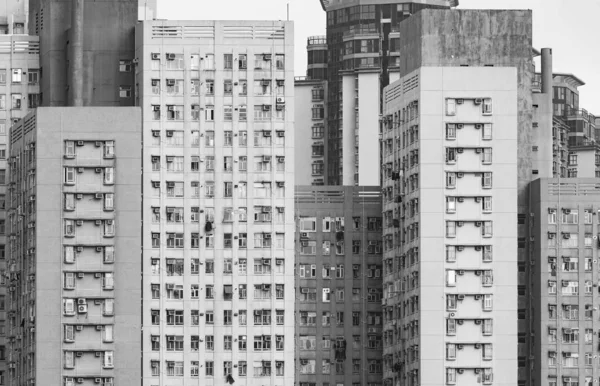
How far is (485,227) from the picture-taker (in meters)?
188

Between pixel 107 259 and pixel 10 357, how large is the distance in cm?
1733

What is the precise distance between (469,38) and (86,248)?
4027cm

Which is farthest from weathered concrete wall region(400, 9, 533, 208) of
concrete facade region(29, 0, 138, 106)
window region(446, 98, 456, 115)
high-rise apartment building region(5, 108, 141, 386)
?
high-rise apartment building region(5, 108, 141, 386)

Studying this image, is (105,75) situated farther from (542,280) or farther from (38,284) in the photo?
(542,280)

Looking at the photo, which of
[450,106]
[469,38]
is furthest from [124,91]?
[469,38]

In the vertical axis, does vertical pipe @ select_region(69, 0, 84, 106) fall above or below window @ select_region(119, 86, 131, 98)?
above

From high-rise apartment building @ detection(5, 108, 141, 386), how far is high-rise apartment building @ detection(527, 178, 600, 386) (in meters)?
38.5

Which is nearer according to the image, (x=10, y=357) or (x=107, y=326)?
(x=107, y=326)

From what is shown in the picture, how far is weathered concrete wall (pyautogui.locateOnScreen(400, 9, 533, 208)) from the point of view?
195 m

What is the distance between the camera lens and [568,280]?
198m

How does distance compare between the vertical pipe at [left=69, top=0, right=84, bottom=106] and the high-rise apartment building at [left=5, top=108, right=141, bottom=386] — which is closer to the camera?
the high-rise apartment building at [left=5, top=108, right=141, bottom=386]

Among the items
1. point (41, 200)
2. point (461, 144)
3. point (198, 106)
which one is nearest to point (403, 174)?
point (461, 144)

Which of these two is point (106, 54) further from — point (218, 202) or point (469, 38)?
point (469, 38)

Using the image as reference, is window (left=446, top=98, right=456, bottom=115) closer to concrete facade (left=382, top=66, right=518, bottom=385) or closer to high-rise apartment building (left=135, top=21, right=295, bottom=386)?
concrete facade (left=382, top=66, right=518, bottom=385)
